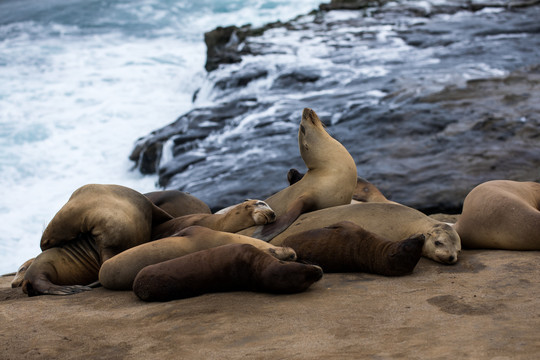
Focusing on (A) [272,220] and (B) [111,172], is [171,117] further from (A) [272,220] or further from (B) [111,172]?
(A) [272,220]

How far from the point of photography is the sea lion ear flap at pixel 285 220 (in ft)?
16.8

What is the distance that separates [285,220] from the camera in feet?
17.4

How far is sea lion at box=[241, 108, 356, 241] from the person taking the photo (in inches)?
229

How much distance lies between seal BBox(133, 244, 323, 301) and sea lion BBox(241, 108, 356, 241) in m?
1.36

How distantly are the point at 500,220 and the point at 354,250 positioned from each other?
4.31ft

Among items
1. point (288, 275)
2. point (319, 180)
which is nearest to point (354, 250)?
point (288, 275)

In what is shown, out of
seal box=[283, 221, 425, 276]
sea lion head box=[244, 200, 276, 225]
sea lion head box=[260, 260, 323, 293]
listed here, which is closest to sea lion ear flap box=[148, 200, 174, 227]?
sea lion head box=[244, 200, 276, 225]

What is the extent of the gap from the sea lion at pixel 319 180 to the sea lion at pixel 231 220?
180 mm

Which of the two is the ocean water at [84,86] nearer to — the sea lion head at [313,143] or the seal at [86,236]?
the seal at [86,236]

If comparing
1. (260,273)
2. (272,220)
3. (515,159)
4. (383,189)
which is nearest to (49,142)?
(383,189)

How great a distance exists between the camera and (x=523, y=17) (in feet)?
66.2

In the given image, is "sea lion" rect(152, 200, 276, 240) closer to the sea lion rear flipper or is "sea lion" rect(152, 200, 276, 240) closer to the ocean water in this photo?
the sea lion rear flipper

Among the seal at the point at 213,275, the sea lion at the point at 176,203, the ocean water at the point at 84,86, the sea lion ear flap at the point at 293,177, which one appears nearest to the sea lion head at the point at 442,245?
the seal at the point at 213,275

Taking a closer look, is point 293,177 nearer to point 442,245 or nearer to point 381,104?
point 442,245
